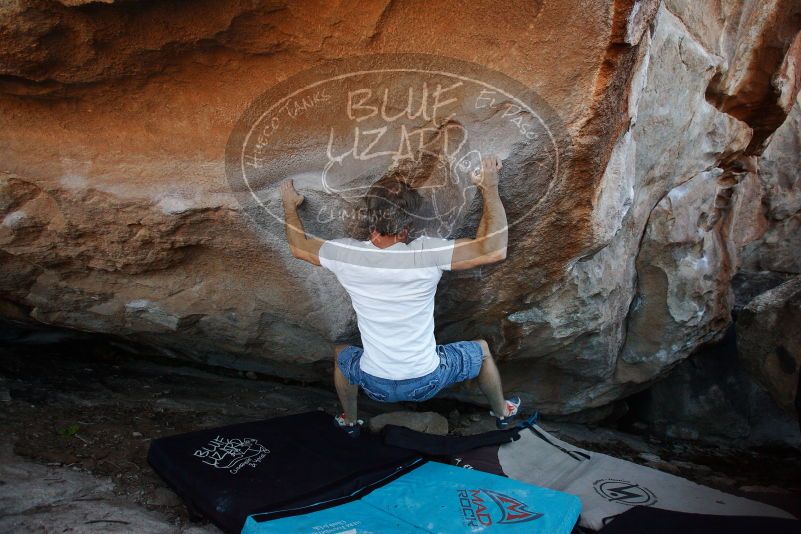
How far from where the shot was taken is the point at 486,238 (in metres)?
2.32

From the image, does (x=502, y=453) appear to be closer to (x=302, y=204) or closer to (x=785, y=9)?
(x=302, y=204)

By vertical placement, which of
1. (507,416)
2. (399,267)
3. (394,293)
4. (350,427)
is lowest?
(350,427)

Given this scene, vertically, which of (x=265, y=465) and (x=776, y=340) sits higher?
(x=776, y=340)

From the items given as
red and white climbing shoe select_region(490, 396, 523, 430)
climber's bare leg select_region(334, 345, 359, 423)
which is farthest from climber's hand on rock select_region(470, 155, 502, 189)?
red and white climbing shoe select_region(490, 396, 523, 430)

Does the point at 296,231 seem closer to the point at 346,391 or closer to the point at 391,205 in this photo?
the point at 391,205

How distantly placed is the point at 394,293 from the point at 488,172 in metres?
0.57

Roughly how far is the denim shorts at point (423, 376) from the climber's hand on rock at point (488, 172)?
751mm

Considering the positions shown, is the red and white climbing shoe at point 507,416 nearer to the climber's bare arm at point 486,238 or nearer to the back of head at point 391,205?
the climber's bare arm at point 486,238

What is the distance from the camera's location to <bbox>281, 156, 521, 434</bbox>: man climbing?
2295mm

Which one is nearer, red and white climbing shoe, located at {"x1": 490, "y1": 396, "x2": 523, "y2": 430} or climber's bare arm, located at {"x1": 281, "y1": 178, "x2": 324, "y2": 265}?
climber's bare arm, located at {"x1": 281, "y1": 178, "x2": 324, "y2": 265}

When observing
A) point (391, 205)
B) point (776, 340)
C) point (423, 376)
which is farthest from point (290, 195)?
point (776, 340)

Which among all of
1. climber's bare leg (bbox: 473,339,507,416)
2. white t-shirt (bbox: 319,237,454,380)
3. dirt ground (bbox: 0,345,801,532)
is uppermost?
white t-shirt (bbox: 319,237,454,380)

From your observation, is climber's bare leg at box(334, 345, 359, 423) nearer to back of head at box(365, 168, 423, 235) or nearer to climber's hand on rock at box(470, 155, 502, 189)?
back of head at box(365, 168, 423, 235)

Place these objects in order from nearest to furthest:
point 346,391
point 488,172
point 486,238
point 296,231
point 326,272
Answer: point 488,172, point 486,238, point 296,231, point 326,272, point 346,391
